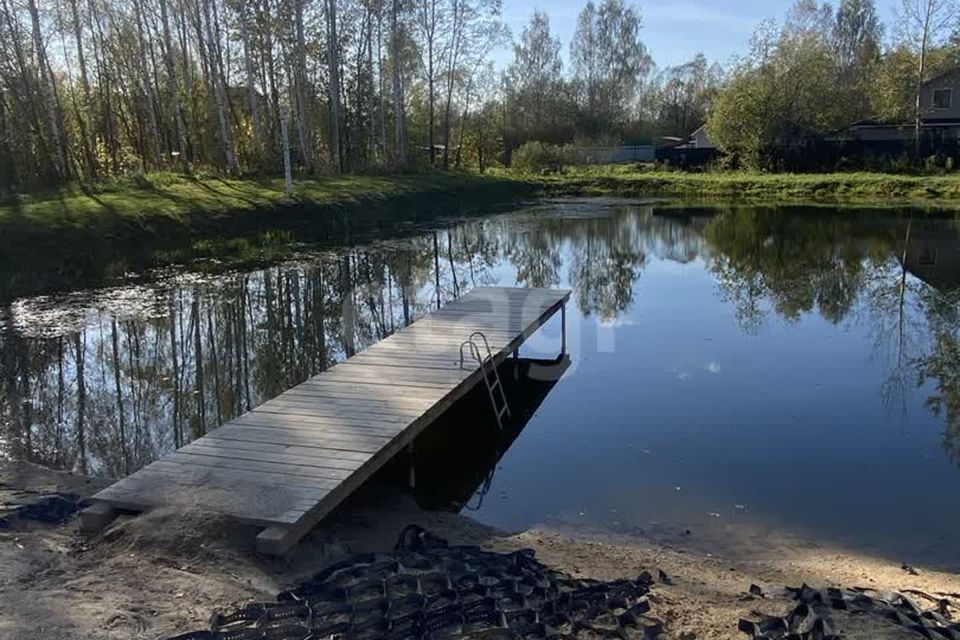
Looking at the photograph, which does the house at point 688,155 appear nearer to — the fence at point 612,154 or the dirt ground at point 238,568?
the fence at point 612,154

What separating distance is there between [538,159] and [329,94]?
→ 13879 mm

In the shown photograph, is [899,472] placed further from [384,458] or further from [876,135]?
[876,135]

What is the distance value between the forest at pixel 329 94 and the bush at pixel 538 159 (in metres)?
2.25

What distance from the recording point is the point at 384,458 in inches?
215

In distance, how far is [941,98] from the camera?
39938mm

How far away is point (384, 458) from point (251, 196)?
1718 cm

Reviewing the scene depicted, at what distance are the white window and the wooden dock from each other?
40.4 meters

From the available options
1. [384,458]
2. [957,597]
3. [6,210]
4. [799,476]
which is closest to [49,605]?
[384,458]

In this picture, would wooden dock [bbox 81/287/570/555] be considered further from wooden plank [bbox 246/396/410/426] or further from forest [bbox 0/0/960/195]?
forest [bbox 0/0/960/195]

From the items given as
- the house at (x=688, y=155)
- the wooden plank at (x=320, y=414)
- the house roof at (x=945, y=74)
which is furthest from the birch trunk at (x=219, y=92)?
the house roof at (x=945, y=74)

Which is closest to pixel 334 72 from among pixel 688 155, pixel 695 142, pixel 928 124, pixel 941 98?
pixel 688 155

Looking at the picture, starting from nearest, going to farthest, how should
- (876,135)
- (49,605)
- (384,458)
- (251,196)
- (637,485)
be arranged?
1. (49,605)
2. (384,458)
3. (637,485)
4. (251,196)
5. (876,135)

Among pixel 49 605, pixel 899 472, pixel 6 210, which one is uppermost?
pixel 6 210

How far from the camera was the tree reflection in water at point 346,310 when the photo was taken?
25.6ft
